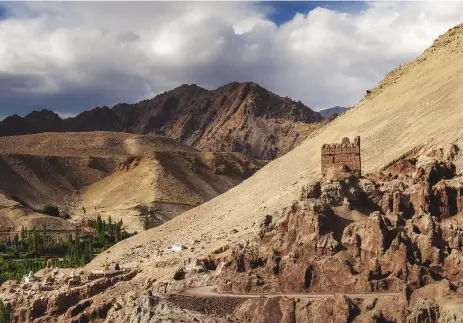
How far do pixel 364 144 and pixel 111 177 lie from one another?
7852 centimetres

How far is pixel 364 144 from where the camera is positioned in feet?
263

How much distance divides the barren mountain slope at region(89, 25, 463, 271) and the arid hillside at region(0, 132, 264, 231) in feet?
106

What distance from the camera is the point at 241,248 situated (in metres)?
41.8

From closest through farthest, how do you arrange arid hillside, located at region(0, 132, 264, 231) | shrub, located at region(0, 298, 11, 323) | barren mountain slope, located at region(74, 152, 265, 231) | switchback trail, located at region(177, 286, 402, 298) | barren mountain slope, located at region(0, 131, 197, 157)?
switchback trail, located at region(177, 286, 402, 298) < shrub, located at region(0, 298, 11, 323) < barren mountain slope, located at region(74, 152, 265, 231) < arid hillside, located at region(0, 132, 264, 231) < barren mountain slope, located at region(0, 131, 197, 157)

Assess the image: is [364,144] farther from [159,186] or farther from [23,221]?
[159,186]

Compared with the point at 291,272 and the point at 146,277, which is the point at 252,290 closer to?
the point at 291,272

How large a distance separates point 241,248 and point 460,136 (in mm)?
22049

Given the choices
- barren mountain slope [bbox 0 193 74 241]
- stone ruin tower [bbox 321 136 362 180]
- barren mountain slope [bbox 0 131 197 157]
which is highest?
barren mountain slope [bbox 0 131 197 157]

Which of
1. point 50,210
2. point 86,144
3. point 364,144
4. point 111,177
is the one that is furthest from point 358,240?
point 86,144

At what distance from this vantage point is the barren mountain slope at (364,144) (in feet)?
212

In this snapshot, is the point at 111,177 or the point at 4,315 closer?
the point at 4,315

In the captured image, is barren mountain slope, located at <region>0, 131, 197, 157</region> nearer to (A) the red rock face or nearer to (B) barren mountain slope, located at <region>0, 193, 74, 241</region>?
(B) barren mountain slope, located at <region>0, 193, 74, 241</region>

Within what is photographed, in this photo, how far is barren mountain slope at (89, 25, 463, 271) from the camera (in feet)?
212

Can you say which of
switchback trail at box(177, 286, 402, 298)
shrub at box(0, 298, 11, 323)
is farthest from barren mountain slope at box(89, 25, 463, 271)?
switchback trail at box(177, 286, 402, 298)
